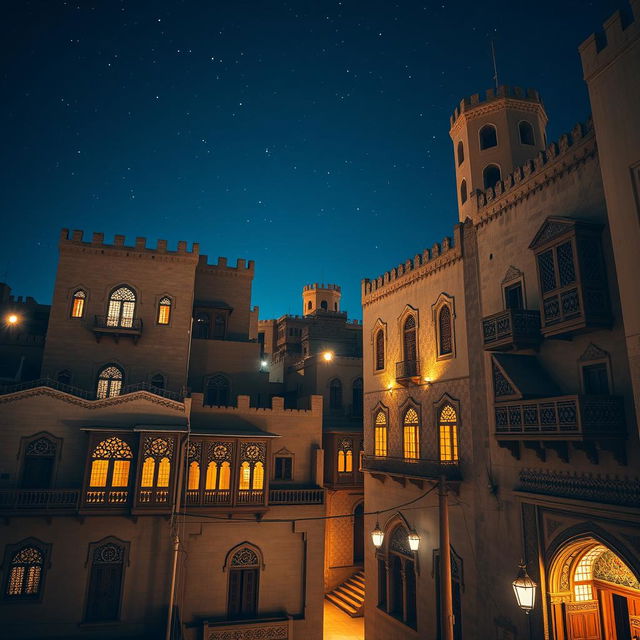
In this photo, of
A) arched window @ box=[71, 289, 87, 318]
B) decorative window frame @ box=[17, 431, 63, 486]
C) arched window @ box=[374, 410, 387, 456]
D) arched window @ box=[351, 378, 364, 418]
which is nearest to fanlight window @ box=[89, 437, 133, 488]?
decorative window frame @ box=[17, 431, 63, 486]

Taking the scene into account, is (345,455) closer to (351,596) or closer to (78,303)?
(351,596)

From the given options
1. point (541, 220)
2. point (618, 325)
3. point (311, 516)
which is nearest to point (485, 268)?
point (541, 220)

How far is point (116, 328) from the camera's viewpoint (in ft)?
88.8

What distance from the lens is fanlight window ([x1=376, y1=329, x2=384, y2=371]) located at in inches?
965

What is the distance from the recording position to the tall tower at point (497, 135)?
71.7ft

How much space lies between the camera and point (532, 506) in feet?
46.4

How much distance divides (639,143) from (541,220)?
4.79 metres

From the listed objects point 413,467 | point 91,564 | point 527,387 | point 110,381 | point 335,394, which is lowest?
point 91,564

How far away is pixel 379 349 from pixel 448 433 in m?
6.92

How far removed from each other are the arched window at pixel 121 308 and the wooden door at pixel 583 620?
2447cm

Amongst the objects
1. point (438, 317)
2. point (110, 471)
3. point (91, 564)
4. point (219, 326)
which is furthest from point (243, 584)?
point (219, 326)

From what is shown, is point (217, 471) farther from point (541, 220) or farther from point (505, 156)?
point (505, 156)

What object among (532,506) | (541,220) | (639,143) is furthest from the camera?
(541,220)

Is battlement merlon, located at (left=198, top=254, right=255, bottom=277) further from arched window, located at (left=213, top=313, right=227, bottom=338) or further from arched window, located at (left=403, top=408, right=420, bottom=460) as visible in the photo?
arched window, located at (left=403, top=408, right=420, bottom=460)
